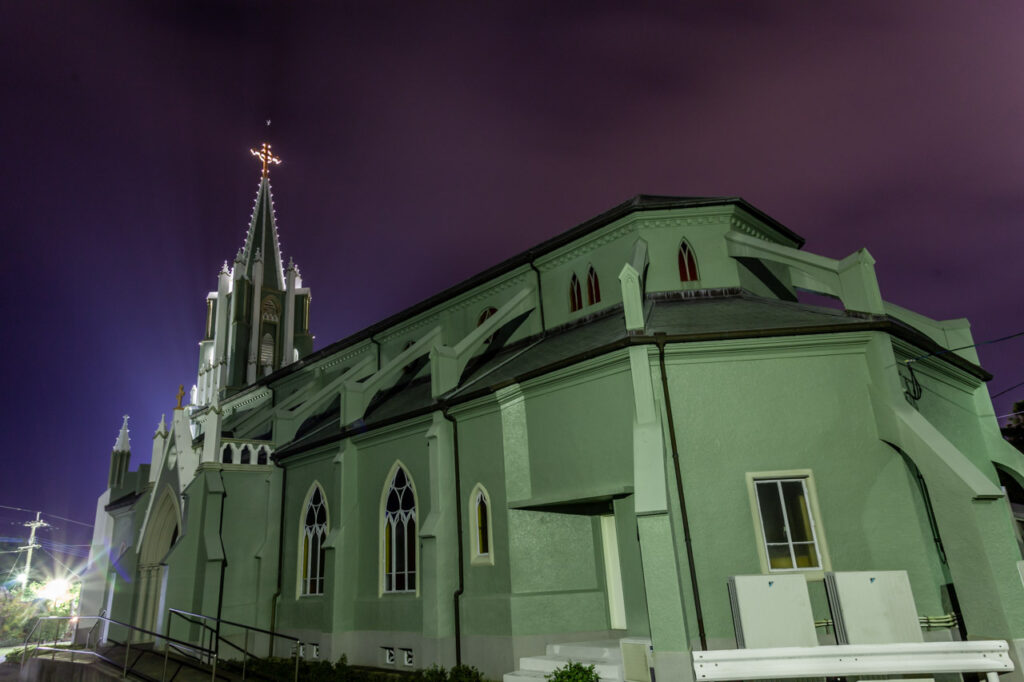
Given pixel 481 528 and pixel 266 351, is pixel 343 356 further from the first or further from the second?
pixel 266 351

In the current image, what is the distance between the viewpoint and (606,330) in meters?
15.6

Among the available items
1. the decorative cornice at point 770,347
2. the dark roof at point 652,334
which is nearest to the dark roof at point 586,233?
the dark roof at point 652,334

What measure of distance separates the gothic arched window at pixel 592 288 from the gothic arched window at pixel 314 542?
9.52 meters

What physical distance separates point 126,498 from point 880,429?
28.7 metres

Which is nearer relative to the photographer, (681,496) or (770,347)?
(681,496)

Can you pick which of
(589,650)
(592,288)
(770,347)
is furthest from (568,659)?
(592,288)

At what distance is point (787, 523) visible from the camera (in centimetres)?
1173

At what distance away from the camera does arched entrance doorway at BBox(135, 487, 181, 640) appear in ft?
73.4

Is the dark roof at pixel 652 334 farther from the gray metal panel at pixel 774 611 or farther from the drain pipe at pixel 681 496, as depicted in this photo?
the gray metal panel at pixel 774 611

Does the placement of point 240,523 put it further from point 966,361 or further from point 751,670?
point 966,361

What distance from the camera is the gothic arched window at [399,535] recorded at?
16391mm

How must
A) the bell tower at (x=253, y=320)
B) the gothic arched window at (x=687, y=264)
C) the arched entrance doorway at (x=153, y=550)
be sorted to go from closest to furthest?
the gothic arched window at (x=687, y=264), the arched entrance doorway at (x=153, y=550), the bell tower at (x=253, y=320)

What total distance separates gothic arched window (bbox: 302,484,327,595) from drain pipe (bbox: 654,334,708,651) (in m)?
11.2

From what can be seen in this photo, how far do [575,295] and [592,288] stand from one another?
628 millimetres
